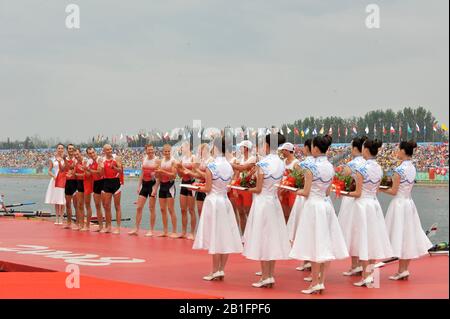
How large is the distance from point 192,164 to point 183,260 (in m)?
2.47

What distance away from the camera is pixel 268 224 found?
24.8ft

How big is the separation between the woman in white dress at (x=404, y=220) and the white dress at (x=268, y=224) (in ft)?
5.38

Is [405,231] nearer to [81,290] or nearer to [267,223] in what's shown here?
[267,223]

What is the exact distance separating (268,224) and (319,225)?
2.22 feet

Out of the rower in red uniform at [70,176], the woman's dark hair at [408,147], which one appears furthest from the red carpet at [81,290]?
the rower in red uniform at [70,176]

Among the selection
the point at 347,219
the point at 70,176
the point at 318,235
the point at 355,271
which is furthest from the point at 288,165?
the point at 70,176

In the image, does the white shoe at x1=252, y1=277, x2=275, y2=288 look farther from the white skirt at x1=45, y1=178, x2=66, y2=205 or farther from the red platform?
the white skirt at x1=45, y1=178, x2=66, y2=205

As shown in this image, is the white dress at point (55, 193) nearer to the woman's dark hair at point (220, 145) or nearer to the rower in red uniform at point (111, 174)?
the rower in red uniform at point (111, 174)

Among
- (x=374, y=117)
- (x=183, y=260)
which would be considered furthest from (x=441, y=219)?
(x=183, y=260)

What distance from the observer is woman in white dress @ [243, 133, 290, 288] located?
746cm

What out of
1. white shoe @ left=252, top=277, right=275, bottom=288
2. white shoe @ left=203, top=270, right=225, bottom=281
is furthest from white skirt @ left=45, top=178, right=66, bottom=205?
white shoe @ left=252, top=277, right=275, bottom=288

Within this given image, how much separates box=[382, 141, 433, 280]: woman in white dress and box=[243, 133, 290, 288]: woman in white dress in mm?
1641

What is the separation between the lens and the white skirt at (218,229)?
7.91 m

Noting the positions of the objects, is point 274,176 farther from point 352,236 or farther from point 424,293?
point 424,293
